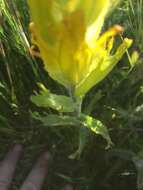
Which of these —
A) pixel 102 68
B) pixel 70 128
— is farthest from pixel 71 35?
pixel 70 128

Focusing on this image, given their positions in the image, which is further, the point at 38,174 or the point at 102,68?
the point at 38,174

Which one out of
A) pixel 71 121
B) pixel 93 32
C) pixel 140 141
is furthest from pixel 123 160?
pixel 93 32

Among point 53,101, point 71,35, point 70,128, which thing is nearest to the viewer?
point 71,35

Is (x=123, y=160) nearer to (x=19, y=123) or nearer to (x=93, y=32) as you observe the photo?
(x=19, y=123)

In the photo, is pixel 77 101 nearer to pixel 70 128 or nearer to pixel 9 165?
pixel 70 128

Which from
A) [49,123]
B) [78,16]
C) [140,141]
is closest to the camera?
[78,16]

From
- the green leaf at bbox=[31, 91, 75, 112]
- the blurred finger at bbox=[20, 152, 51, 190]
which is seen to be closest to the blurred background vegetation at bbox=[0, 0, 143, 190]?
the blurred finger at bbox=[20, 152, 51, 190]

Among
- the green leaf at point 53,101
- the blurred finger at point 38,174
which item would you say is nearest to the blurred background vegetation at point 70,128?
the blurred finger at point 38,174

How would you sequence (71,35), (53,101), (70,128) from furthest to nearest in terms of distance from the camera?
(70,128) → (53,101) → (71,35)
